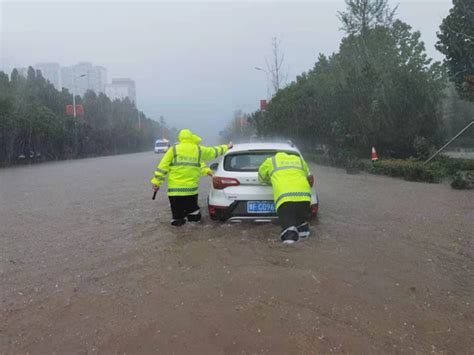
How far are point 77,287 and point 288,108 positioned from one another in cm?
2405

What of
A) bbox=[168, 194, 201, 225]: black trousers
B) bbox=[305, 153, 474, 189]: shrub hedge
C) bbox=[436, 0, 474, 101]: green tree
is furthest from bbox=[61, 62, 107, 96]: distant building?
bbox=[168, 194, 201, 225]: black trousers

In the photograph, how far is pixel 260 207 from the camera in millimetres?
6344

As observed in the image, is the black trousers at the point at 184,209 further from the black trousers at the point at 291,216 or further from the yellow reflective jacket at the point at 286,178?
the black trousers at the point at 291,216

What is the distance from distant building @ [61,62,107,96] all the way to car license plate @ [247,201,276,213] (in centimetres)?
7108

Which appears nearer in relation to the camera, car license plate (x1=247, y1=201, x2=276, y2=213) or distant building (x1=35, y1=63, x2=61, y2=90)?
car license plate (x1=247, y1=201, x2=276, y2=213)

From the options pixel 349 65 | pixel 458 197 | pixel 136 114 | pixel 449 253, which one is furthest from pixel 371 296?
pixel 136 114

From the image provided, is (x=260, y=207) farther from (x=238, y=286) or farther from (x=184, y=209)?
(x=238, y=286)

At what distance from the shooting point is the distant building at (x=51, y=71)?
73656 millimetres

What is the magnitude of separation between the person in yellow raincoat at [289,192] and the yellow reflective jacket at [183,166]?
4.20ft

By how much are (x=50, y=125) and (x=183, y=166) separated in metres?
33.3

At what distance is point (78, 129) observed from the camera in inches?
1850

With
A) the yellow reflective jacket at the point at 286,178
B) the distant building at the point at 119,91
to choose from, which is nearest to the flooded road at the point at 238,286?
the yellow reflective jacket at the point at 286,178

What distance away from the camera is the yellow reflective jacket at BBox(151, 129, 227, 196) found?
681 centimetres

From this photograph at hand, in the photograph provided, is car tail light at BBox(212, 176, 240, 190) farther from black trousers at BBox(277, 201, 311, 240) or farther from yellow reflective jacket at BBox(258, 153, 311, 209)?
black trousers at BBox(277, 201, 311, 240)
